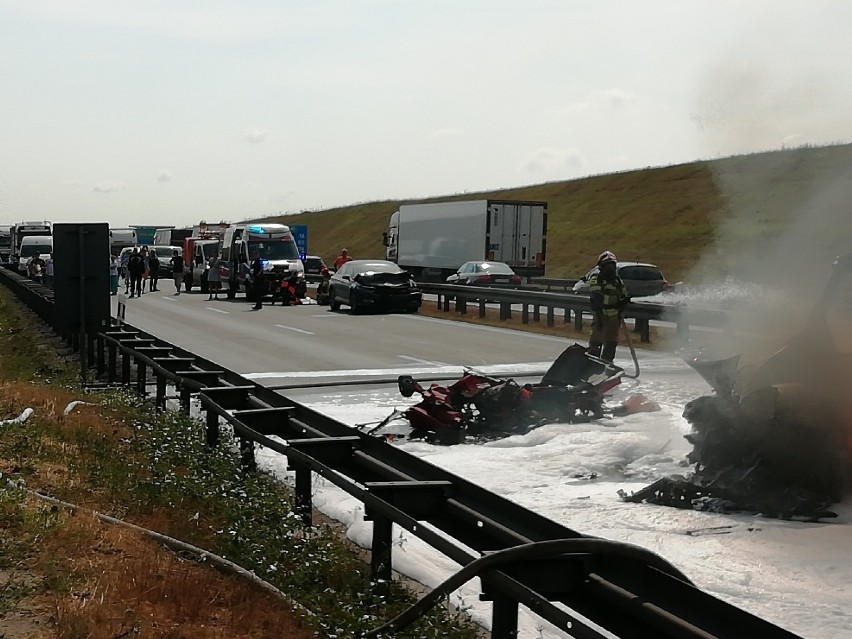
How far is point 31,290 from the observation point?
28.4 metres

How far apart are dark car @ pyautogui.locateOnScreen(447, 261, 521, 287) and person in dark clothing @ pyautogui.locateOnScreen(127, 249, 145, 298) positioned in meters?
12.2

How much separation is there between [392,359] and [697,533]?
11.8 metres

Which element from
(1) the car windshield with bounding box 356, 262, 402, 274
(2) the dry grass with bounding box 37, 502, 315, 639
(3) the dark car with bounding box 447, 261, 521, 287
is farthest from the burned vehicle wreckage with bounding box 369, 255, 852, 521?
(3) the dark car with bounding box 447, 261, 521, 287

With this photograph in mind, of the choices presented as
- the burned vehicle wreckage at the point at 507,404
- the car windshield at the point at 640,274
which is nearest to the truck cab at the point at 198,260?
the car windshield at the point at 640,274

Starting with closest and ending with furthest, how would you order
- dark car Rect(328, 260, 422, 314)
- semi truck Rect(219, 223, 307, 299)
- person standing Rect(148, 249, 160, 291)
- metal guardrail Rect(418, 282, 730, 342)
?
metal guardrail Rect(418, 282, 730, 342)
dark car Rect(328, 260, 422, 314)
semi truck Rect(219, 223, 307, 299)
person standing Rect(148, 249, 160, 291)

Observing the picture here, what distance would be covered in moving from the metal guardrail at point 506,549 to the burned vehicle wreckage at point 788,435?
276 cm

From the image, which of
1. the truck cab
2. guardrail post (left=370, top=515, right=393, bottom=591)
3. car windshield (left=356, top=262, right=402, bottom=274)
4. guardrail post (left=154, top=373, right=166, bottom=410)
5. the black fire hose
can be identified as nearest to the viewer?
the black fire hose

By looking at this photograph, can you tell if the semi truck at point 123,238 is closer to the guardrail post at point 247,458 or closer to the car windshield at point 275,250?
the car windshield at point 275,250

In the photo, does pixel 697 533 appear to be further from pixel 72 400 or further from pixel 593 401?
pixel 72 400

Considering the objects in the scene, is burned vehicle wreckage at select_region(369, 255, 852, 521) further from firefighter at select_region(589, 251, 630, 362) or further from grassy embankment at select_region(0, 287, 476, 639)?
firefighter at select_region(589, 251, 630, 362)

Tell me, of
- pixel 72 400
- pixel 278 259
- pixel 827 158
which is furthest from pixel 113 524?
pixel 278 259

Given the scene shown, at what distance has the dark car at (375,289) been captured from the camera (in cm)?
3158

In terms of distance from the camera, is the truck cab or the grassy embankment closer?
the grassy embankment

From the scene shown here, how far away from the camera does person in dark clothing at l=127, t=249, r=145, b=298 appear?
41406 millimetres
